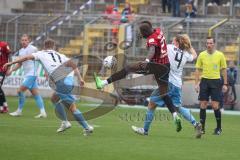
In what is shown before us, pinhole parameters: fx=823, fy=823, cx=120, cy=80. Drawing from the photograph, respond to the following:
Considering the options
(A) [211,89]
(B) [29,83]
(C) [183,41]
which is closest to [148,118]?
(C) [183,41]

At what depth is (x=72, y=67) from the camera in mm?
16922

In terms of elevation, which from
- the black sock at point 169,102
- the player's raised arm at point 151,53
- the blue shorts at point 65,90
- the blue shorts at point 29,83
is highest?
the player's raised arm at point 151,53

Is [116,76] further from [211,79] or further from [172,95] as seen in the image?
[211,79]

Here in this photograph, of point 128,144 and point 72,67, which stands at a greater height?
point 72,67

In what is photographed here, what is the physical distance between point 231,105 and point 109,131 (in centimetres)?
1302

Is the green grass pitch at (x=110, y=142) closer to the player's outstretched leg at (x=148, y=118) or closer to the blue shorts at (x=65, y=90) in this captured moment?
the player's outstretched leg at (x=148, y=118)

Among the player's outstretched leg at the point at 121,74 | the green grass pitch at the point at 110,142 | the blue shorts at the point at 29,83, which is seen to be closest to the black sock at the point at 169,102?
the green grass pitch at the point at 110,142

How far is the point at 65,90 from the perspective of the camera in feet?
55.2

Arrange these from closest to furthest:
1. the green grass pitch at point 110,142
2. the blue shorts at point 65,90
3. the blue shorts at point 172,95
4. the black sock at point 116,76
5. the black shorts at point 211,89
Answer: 1. the green grass pitch at point 110,142
2. the black sock at point 116,76
3. the blue shorts at point 65,90
4. the blue shorts at point 172,95
5. the black shorts at point 211,89

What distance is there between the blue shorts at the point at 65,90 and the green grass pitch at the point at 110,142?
0.72 metres

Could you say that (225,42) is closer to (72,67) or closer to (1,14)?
(1,14)

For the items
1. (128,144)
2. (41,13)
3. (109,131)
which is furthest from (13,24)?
(128,144)

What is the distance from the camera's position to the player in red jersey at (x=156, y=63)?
1641cm

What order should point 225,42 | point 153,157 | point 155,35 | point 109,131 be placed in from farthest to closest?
1. point 225,42
2. point 109,131
3. point 155,35
4. point 153,157
